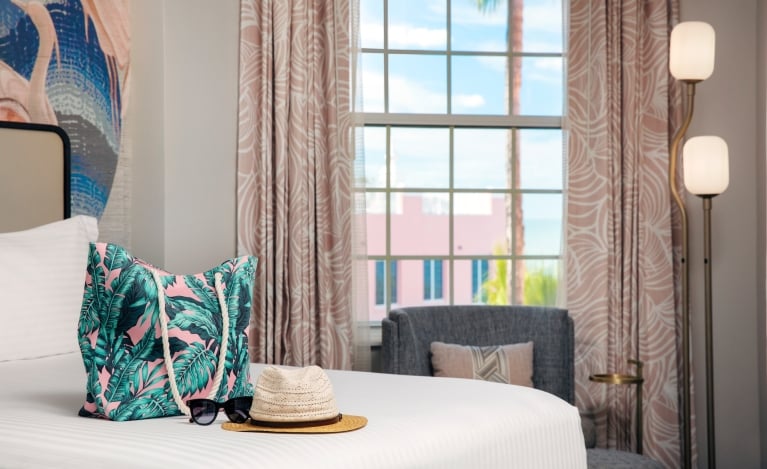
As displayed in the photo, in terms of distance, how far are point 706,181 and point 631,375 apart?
976 millimetres

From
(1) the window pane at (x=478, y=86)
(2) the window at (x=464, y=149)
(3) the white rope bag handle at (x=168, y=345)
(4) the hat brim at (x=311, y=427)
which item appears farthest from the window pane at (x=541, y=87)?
Answer: (4) the hat brim at (x=311, y=427)

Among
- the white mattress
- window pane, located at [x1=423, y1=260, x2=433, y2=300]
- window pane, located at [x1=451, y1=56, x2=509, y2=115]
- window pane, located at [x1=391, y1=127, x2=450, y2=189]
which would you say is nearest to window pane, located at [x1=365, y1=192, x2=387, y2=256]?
window pane, located at [x1=391, y1=127, x2=450, y2=189]

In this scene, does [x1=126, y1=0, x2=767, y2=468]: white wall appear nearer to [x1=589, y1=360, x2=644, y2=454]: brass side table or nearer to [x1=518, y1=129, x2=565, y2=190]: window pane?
[x1=589, y1=360, x2=644, y2=454]: brass side table

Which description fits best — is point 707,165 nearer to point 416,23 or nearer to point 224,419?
point 416,23

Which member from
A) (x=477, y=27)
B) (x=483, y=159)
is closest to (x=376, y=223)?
(x=483, y=159)

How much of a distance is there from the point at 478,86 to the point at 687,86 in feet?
3.36

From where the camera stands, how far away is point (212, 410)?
64.2 inches

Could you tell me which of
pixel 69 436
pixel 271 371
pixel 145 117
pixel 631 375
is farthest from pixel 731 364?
pixel 69 436

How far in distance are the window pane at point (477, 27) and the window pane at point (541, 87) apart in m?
0.17

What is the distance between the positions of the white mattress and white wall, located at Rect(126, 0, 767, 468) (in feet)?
6.33

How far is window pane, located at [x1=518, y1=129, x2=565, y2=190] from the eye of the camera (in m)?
4.63

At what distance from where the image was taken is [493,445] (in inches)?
68.9

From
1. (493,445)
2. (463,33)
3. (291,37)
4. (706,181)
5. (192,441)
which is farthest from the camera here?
(463,33)

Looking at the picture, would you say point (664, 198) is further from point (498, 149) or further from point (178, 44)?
point (178, 44)
